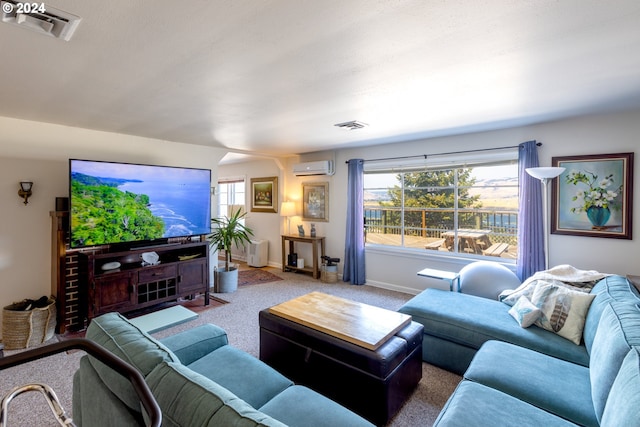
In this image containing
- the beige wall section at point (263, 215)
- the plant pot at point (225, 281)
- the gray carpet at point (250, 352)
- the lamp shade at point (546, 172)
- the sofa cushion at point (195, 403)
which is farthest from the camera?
the beige wall section at point (263, 215)

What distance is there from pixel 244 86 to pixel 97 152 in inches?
102

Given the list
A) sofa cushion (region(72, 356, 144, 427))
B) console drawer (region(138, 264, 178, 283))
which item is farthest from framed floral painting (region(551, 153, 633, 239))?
console drawer (region(138, 264, 178, 283))

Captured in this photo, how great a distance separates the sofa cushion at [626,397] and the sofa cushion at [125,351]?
5.37ft

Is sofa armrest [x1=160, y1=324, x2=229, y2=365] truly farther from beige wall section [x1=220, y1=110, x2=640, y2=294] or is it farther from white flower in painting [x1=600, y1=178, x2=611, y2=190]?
white flower in painting [x1=600, y1=178, x2=611, y2=190]

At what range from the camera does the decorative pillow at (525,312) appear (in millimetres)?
2291

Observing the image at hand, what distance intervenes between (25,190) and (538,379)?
15.3 feet

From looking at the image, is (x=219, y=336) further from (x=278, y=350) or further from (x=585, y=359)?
(x=585, y=359)

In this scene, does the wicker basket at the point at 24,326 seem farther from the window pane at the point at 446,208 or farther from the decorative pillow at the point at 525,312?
the decorative pillow at the point at 525,312

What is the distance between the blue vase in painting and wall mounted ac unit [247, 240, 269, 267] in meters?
5.18

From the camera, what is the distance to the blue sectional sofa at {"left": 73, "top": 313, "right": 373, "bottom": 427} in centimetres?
90

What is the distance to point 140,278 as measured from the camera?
357 centimetres

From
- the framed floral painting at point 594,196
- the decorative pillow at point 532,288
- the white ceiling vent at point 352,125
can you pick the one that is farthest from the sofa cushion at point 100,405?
the framed floral painting at point 594,196

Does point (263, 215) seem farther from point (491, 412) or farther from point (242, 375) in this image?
point (491, 412)

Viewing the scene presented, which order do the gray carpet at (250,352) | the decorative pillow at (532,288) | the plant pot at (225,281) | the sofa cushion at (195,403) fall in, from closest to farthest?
the sofa cushion at (195,403) → the gray carpet at (250,352) → the decorative pillow at (532,288) → the plant pot at (225,281)
